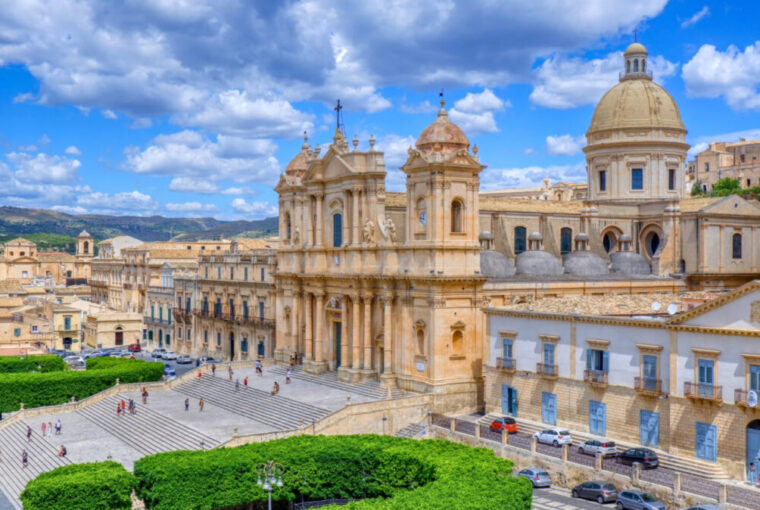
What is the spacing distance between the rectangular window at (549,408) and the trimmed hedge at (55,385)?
30.2m

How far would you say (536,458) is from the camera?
36.2 meters

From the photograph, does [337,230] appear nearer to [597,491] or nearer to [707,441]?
[597,491]

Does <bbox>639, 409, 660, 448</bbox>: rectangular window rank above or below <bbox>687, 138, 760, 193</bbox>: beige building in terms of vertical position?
below

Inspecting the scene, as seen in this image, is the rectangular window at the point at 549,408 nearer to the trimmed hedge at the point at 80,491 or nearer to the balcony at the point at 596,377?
the balcony at the point at 596,377

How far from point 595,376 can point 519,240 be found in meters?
19.9

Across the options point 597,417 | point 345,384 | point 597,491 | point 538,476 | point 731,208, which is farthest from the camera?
point 731,208

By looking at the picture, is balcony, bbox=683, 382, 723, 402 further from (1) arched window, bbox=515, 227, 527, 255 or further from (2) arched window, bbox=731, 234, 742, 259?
(2) arched window, bbox=731, 234, 742, 259

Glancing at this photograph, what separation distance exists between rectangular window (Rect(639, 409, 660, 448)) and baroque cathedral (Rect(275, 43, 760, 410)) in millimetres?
11547

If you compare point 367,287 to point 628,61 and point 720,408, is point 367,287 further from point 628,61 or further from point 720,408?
point 628,61

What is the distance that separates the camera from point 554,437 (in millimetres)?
38438

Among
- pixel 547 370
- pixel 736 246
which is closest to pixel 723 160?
pixel 736 246

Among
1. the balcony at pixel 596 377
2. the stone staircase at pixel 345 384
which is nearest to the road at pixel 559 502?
the balcony at pixel 596 377

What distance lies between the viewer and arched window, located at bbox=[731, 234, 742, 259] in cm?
5778

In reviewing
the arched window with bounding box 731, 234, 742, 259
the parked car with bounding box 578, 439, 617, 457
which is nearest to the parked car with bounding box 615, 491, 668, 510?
the parked car with bounding box 578, 439, 617, 457
